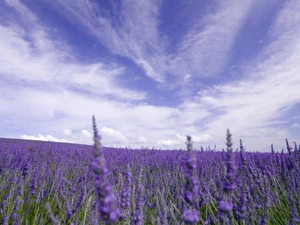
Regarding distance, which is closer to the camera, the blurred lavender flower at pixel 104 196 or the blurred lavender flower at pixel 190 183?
the blurred lavender flower at pixel 104 196

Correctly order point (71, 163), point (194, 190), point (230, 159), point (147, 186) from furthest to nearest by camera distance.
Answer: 1. point (71, 163)
2. point (147, 186)
3. point (230, 159)
4. point (194, 190)

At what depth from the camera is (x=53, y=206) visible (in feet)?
10.5

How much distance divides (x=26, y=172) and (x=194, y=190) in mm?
3515

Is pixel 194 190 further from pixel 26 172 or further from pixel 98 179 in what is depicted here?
pixel 26 172

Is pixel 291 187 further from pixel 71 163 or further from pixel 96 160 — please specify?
pixel 71 163

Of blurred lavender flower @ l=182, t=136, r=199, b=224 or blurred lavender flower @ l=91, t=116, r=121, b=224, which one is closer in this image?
blurred lavender flower @ l=91, t=116, r=121, b=224

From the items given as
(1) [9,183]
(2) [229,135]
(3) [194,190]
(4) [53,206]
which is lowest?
(4) [53,206]

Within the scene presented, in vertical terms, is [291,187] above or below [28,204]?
above

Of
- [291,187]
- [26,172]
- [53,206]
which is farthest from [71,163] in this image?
[291,187]

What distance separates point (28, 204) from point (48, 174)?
1.21m

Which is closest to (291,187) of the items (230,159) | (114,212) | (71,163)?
(230,159)

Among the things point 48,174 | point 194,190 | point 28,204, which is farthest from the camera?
point 48,174

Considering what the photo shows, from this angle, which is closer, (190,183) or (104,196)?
(104,196)

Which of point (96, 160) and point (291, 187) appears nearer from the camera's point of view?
point (96, 160)
